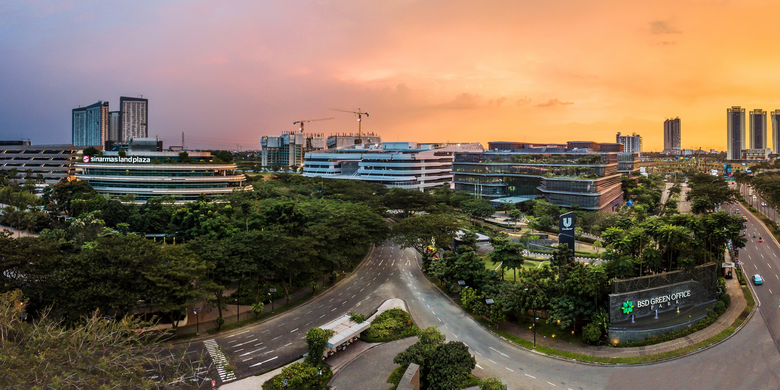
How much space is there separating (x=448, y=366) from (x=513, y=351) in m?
9.86

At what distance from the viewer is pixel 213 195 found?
105 metres

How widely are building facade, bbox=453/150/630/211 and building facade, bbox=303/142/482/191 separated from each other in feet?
38.4

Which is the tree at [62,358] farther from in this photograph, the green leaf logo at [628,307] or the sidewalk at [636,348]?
the green leaf logo at [628,307]

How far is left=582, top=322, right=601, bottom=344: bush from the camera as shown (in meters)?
41.3

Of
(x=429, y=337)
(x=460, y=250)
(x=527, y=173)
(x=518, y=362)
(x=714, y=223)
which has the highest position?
(x=527, y=173)

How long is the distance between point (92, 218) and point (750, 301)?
299ft

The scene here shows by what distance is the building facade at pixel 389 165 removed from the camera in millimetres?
151125

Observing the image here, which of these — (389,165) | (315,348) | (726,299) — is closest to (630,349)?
(726,299)

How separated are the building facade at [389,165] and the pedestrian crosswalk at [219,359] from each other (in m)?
107

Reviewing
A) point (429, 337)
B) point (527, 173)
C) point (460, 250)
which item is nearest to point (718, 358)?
point (429, 337)

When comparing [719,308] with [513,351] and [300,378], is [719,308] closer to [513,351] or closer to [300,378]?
[513,351]

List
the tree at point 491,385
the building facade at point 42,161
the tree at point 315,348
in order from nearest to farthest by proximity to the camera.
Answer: the tree at point 491,385 → the tree at point 315,348 → the building facade at point 42,161

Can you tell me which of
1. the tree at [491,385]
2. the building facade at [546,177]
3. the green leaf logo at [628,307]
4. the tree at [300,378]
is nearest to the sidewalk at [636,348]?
the green leaf logo at [628,307]

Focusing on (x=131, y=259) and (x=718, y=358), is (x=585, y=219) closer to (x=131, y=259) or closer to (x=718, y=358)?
(x=718, y=358)
